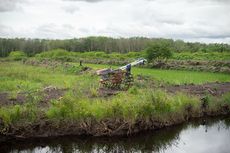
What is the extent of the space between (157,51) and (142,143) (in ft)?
101

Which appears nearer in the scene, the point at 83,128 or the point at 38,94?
the point at 83,128

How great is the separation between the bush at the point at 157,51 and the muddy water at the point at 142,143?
93.9 feet

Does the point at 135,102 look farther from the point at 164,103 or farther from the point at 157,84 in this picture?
the point at 157,84

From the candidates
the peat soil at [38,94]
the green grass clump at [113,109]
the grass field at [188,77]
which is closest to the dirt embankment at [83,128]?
the green grass clump at [113,109]

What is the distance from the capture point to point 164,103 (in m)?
15.3

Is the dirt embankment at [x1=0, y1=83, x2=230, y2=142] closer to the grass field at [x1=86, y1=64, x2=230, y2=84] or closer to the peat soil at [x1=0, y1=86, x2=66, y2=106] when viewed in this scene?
the peat soil at [x1=0, y1=86, x2=66, y2=106]

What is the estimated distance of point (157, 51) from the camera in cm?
4347

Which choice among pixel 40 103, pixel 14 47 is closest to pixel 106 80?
pixel 40 103

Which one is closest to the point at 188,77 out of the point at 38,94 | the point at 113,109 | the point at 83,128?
the point at 38,94

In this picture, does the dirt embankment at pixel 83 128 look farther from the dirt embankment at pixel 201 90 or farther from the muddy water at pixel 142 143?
the dirt embankment at pixel 201 90

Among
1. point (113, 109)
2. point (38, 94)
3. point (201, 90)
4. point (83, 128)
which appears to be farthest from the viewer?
point (201, 90)

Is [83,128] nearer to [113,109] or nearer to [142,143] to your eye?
[113,109]

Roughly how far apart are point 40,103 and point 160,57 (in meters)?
30.0

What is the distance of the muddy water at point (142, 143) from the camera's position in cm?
1305
